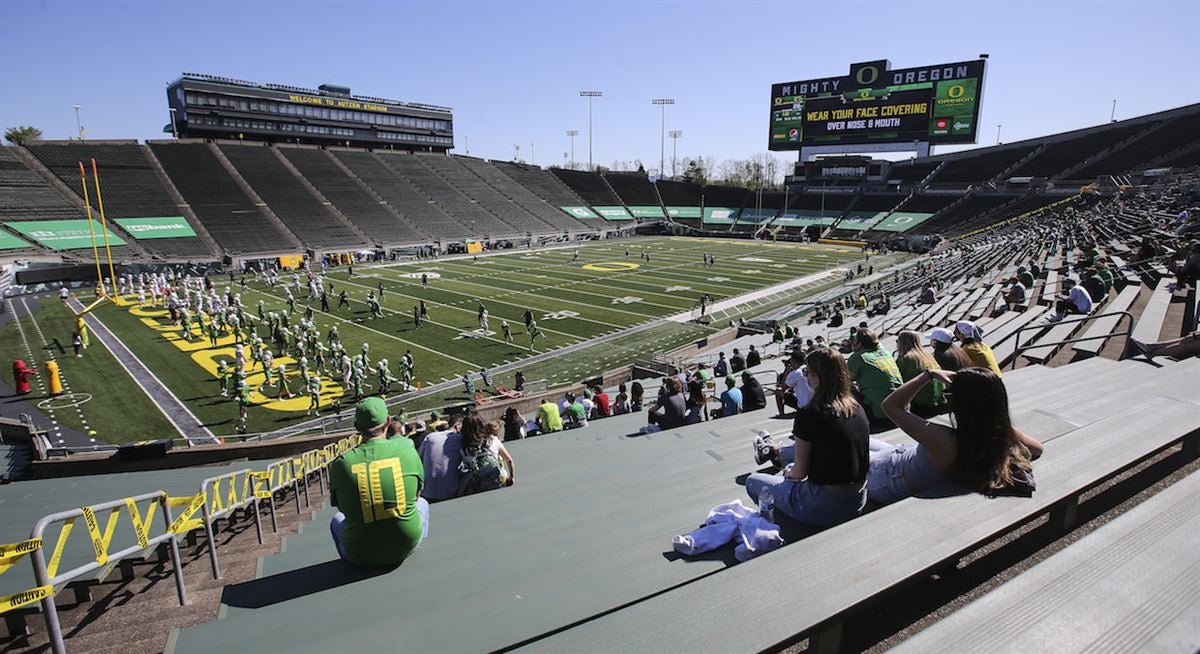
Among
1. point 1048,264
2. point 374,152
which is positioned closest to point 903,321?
point 1048,264

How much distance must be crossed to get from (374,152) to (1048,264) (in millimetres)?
66034

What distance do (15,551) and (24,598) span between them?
23cm

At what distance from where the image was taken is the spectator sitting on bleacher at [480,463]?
5.33 metres

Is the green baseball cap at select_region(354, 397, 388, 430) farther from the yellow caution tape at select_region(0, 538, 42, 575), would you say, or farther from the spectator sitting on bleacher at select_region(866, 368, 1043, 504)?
the spectator sitting on bleacher at select_region(866, 368, 1043, 504)

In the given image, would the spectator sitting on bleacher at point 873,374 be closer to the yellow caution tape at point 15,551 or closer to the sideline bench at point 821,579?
the sideline bench at point 821,579

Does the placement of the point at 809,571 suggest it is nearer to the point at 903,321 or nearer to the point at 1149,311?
the point at 1149,311

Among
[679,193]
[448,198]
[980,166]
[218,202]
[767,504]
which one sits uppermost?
[980,166]

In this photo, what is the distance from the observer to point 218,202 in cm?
4891

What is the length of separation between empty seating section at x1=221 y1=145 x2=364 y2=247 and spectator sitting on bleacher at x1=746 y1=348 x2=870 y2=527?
50622 millimetres

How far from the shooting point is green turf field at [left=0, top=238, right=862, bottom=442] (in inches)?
747

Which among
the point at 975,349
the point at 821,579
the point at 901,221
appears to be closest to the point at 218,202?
the point at 975,349

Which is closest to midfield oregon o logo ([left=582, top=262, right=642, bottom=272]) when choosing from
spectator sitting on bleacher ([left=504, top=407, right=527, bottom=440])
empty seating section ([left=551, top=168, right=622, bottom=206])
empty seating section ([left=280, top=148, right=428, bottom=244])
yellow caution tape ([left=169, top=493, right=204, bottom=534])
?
empty seating section ([left=280, top=148, right=428, bottom=244])

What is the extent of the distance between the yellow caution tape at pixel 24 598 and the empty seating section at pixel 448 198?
56.4 m

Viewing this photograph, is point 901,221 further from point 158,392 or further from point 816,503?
point 816,503
